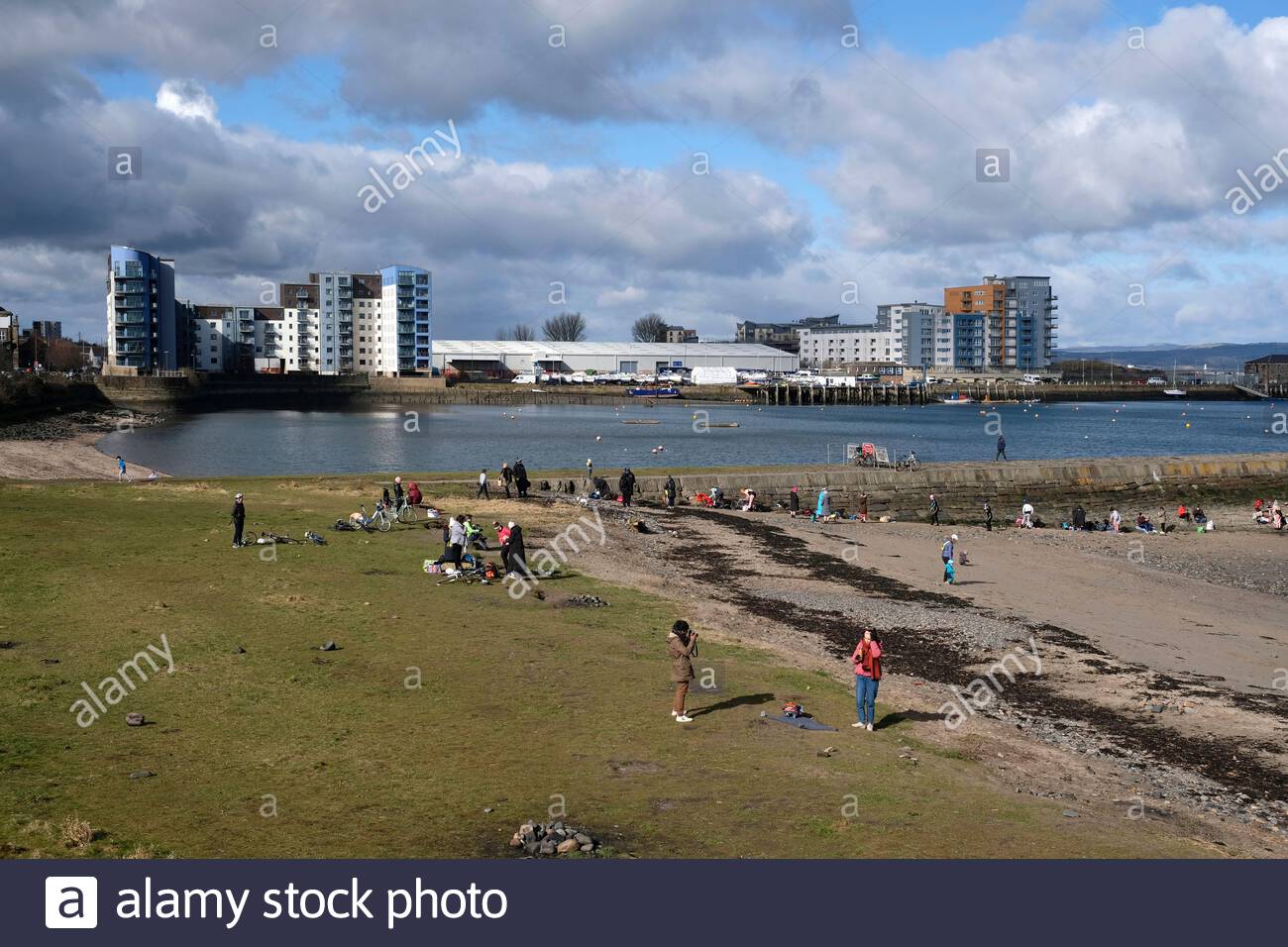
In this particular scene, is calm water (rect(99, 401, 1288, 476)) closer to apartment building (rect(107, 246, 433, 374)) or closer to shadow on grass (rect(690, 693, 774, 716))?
apartment building (rect(107, 246, 433, 374))

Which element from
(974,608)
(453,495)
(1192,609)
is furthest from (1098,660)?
(453,495)

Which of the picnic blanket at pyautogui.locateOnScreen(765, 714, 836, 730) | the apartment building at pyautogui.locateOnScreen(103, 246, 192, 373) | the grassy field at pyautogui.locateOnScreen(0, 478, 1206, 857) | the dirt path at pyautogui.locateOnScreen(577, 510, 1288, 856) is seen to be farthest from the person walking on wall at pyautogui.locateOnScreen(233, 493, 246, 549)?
the apartment building at pyautogui.locateOnScreen(103, 246, 192, 373)

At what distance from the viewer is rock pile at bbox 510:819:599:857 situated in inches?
441

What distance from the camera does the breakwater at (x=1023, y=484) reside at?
52.2 meters

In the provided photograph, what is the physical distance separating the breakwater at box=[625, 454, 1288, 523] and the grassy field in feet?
90.9

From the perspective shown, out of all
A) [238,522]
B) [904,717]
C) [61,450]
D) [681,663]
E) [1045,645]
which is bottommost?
[1045,645]

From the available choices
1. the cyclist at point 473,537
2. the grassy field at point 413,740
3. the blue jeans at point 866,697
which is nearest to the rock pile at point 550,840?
the grassy field at point 413,740

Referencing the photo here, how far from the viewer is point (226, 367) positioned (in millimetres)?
197625

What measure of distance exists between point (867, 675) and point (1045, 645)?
1022cm

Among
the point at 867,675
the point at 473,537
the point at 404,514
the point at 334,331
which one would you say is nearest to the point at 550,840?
the point at 867,675

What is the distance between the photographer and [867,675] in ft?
55.0

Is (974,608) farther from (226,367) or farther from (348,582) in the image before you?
(226,367)

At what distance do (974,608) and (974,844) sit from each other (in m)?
18.0

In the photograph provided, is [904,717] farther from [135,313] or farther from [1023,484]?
[135,313]
